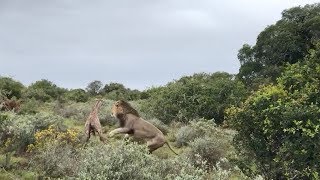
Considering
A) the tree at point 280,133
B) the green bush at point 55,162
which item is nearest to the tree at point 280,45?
the tree at point 280,133

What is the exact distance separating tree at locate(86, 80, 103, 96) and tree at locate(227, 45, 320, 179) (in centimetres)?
4174

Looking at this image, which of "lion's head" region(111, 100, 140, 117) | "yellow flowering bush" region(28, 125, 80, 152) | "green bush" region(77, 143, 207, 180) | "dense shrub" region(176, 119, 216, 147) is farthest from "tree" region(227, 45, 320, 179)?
"dense shrub" region(176, 119, 216, 147)

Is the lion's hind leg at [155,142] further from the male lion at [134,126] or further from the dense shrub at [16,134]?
the dense shrub at [16,134]

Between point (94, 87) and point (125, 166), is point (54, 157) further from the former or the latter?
point (94, 87)

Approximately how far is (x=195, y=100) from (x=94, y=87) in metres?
26.5

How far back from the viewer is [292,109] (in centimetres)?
1105

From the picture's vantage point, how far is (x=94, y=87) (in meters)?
53.8

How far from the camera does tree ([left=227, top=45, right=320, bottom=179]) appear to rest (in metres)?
10.6

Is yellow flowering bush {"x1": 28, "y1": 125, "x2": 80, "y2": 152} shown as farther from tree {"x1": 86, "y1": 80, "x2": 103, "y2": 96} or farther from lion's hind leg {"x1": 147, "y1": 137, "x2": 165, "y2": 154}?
tree {"x1": 86, "y1": 80, "x2": 103, "y2": 96}

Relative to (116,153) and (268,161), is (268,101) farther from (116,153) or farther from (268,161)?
(116,153)

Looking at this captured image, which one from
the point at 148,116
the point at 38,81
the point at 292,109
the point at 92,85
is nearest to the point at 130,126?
the point at 292,109

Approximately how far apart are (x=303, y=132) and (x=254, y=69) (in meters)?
32.5

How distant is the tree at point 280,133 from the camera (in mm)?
10602

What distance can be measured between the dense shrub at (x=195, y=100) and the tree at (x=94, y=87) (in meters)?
→ 23.2
